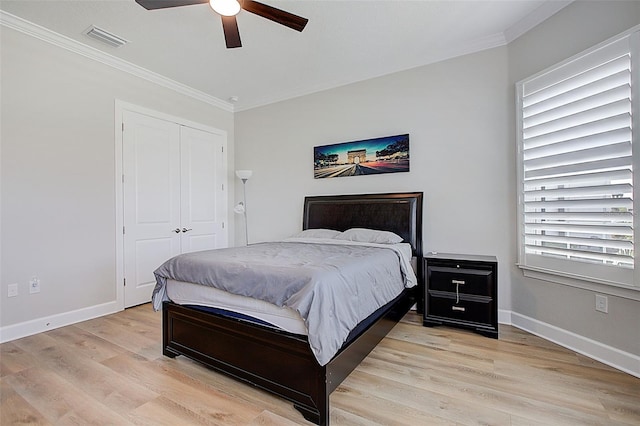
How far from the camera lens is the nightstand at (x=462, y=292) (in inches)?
109

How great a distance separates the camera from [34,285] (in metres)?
2.91

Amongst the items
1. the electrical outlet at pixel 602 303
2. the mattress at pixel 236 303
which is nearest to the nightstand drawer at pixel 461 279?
the electrical outlet at pixel 602 303

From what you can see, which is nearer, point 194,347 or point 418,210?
point 194,347

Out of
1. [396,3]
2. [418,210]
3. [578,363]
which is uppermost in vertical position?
[396,3]

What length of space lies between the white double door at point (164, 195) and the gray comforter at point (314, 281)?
171 cm

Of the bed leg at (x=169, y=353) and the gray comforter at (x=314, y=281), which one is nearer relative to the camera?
the gray comforter at (x=314, y=281)

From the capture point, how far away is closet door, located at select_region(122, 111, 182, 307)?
3672mm

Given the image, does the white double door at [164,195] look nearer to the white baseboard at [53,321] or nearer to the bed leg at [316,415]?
the white baseboard at [53,321]

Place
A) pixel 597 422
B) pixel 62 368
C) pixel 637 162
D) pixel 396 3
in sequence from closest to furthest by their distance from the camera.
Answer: pixel 597 422
pixel 637 162
pixel 62 368
pixel 396 3

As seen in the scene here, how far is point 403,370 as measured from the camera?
217 cm

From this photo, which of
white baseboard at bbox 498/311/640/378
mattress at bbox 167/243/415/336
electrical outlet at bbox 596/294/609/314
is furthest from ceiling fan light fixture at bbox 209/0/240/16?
white baseboard at bbox 498/311/640/378

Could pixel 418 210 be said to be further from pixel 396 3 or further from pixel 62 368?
pixel 62 368

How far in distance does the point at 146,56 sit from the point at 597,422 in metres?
4.86

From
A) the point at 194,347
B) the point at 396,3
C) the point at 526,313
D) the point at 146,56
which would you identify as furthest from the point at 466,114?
the point at 146,56
